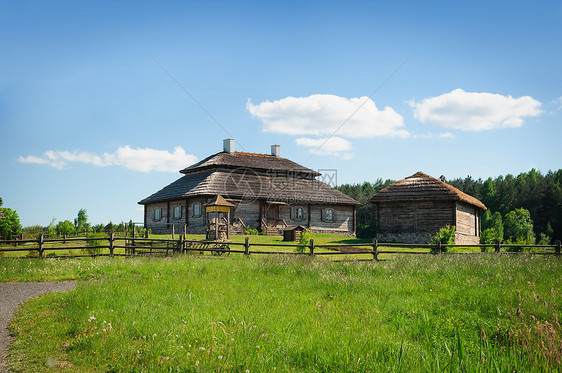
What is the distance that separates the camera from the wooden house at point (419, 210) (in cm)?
2972

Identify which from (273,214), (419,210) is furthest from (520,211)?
(273,214)

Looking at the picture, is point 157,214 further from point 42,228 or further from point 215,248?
point 215,248

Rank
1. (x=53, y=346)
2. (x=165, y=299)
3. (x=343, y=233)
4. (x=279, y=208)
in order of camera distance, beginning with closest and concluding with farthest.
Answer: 1. (x=53, y=346)
2. (x=165, y=299)
3. (x=279, y=208)
4. (x=343, y=233)

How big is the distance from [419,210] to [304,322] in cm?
2573

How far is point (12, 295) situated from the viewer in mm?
10984

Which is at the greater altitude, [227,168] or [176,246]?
[227,168]

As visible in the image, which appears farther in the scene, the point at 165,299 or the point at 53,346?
the point at 165,299

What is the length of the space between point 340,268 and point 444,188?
20.0m

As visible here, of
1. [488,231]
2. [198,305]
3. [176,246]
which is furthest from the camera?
[488,231]

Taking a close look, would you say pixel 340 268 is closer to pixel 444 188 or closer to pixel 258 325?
pixel 258 325

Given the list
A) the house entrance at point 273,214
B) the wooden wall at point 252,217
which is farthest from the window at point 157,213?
the house entrance at point 273,214

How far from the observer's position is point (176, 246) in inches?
758

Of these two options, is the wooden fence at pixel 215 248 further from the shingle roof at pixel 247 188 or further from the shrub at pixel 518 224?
the shrub at pixel 518 224

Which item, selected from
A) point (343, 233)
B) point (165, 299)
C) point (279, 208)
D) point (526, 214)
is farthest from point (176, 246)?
point (526, 214)
